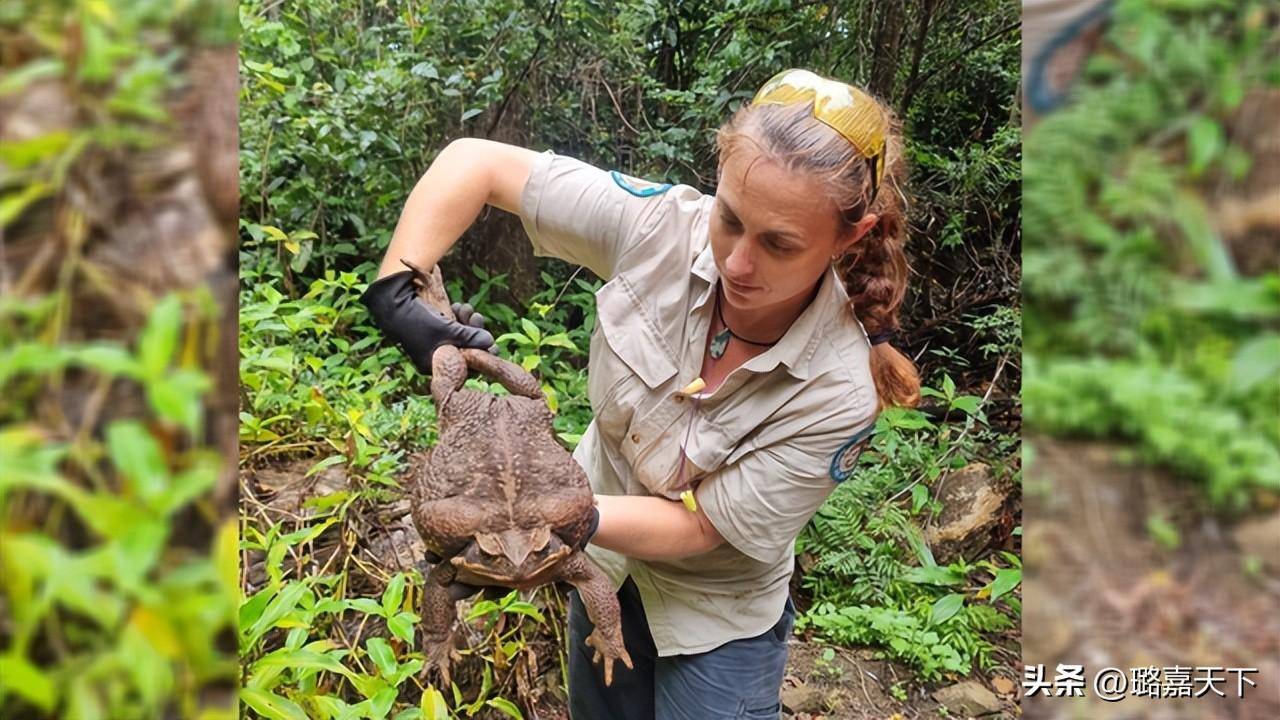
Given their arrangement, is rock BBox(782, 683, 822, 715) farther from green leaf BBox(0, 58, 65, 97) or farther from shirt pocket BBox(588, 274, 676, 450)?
green leaf BBox(0, 58, 65, 97)

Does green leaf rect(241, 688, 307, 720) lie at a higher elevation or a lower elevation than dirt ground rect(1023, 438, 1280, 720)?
lower

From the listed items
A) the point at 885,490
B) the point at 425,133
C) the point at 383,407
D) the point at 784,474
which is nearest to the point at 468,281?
the point at 425,133

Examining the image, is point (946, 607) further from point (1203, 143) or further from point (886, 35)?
point (1203, 143)

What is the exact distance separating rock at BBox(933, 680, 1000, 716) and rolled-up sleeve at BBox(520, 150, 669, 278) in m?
2.21

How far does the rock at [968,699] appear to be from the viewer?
2.72 meters

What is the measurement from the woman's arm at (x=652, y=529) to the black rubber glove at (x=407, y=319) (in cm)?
38

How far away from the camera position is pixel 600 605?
131 cm

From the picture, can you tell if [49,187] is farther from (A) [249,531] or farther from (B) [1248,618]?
(A) [249,531]

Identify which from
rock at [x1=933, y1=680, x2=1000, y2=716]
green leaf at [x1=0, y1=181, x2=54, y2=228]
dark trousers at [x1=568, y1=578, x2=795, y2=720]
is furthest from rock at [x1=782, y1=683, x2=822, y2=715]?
green leaf at [x1=0, y1=181, x2=54, y2=228]

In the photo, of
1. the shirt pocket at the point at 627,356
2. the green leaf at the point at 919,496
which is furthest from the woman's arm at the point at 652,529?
the green leaf at the point at 919,496

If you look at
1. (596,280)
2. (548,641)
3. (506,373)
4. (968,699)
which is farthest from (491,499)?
(596,280)

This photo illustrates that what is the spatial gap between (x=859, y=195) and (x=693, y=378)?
1.53 feet

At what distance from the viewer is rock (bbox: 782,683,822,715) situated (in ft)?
8.96

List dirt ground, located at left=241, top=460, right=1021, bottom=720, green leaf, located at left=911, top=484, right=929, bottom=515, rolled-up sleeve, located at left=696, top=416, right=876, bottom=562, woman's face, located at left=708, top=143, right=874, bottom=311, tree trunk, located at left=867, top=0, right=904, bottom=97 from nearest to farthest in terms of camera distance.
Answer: woman's face, located at left=708, top=143, right=874, bottom=311 → rolled-up sleeve, located at left=696, top=416, right=876, bottom=562 → dirt ground, located at left=241, top=460, right=1021, bottom=720 → green leaf, located at left=911, top=484, right=929, bottom=515 → tree trunk, located at left=867, top=0, right=904, bottom=97
